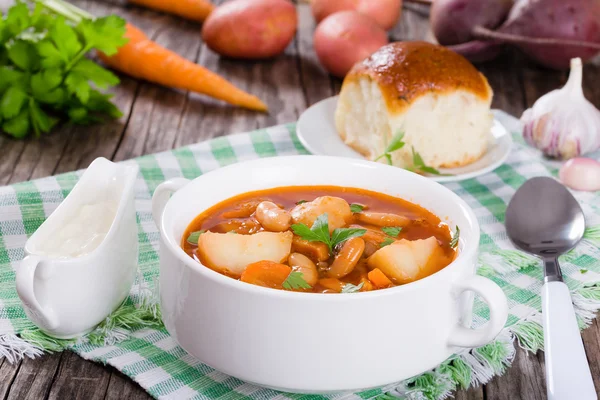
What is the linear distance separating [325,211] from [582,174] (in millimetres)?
1329

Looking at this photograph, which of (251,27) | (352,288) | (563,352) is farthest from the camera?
(251,27)

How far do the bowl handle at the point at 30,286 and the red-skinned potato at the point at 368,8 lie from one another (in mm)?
2929

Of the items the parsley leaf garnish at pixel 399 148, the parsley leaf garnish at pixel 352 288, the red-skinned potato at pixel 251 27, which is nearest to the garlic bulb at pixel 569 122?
the parsley leaf garnish at pixel 399 148

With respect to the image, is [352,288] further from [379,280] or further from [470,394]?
[470,394]

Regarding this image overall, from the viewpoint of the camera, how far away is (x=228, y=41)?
4090 mm

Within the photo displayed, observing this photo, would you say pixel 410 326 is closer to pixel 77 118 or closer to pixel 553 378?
pixel 553 378

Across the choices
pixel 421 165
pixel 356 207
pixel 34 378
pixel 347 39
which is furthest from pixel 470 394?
pixel 347 39

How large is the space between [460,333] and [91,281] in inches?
32.4

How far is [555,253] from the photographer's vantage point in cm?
227

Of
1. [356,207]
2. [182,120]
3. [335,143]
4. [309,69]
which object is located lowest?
[309,69]

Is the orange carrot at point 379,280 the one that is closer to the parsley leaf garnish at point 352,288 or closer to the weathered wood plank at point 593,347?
the parsley leaf garnish at point 352,288

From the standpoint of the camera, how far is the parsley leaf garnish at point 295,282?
156 cm

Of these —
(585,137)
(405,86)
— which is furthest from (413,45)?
(585,137)

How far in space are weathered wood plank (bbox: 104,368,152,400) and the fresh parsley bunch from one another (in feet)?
5.39
